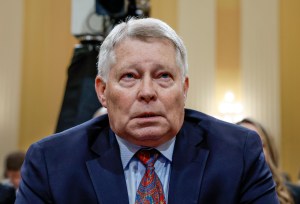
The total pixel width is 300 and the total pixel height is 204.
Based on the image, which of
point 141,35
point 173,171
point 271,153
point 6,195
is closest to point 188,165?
point 173,171

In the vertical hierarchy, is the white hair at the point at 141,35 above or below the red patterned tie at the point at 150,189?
above

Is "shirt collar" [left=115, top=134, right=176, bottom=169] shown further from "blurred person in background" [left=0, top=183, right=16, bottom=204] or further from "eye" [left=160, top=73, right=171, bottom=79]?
"blurred person in background" [left=0, top=183, right=16, bottom=204]

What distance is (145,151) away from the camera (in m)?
1.74

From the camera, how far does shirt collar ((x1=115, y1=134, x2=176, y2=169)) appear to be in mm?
1738

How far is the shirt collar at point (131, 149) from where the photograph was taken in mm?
1738

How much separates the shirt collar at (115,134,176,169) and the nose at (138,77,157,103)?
0.65 ft

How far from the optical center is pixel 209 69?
30.6ft

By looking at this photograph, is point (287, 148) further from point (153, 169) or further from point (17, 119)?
point (153, 169)

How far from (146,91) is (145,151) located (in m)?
0.23

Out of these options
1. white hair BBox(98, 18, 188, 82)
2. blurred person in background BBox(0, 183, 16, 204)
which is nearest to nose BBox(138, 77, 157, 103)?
white hair BBox(98, 18, 188, 82)

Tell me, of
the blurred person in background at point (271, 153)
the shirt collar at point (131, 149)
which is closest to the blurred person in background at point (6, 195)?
the shirt collar at point (131, 149)

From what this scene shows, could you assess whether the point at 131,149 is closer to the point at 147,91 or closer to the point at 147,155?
the point at 147,155

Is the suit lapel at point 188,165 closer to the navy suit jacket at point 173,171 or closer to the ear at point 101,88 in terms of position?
the navy suit jacket at point 173,171

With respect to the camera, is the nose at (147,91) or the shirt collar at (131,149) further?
the shirt collar at (131,149)
